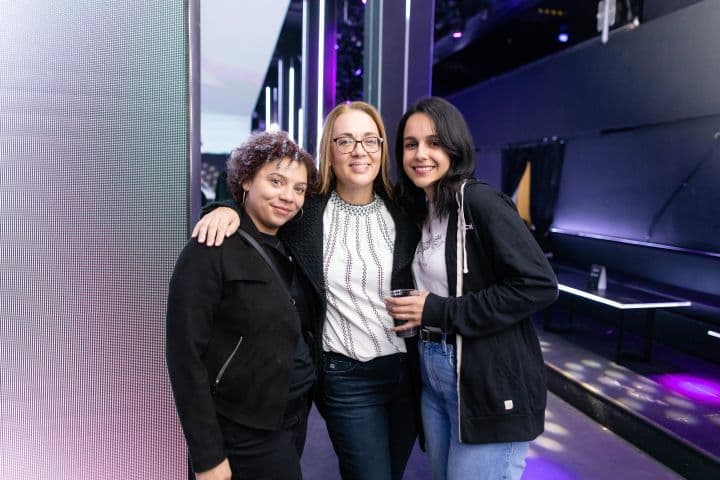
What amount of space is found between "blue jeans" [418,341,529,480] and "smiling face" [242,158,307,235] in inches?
20.0

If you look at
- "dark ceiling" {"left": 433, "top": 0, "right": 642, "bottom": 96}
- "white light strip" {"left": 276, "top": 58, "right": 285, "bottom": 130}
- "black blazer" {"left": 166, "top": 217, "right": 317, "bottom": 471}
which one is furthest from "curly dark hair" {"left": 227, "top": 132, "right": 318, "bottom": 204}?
"white light strip" {"left": 276, "top": 58, "right": 285, "bottom": 130}

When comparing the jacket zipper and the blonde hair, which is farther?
the blonde hair

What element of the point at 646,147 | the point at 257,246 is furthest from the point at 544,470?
the point at 646,147

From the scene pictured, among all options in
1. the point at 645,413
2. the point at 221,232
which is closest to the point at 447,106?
the point at 221,232

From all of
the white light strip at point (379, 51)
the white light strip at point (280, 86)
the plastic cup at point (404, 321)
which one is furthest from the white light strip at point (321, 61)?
the plastic cup at point (404, 321)

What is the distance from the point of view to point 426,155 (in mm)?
1337

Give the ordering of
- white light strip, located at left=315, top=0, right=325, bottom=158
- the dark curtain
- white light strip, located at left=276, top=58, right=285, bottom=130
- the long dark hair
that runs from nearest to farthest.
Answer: the long dark hair
white light strip, located at left=315, top=0, right=325, bottom=158
white light strip, located at left=276, top=58, right=285, bottom=130
the dark curtain

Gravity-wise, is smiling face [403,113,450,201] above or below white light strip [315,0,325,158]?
below

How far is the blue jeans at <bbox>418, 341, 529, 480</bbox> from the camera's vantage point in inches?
49.2

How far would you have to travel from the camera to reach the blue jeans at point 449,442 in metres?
1.25

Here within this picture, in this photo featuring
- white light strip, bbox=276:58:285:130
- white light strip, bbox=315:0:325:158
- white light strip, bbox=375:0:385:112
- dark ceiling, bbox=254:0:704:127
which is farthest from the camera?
white light strip, bbox=276:58:285:130

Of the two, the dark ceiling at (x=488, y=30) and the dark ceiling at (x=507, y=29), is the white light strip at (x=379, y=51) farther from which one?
the dark ceiling at (x=507, y=29)

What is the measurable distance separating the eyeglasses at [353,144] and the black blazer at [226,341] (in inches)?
14.3

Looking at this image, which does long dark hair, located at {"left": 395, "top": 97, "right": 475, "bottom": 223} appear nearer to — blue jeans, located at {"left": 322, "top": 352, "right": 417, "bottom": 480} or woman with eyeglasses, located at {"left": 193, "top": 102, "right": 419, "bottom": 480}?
woman with eyeglasses, located at {"left": 193, "top": 102, "right": 419, "bottom": 480}
